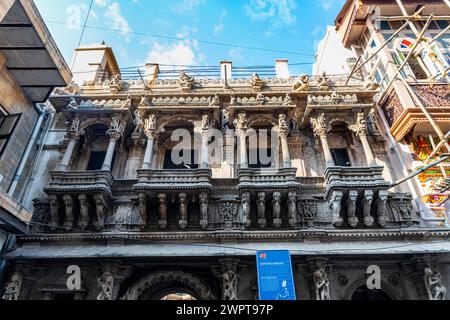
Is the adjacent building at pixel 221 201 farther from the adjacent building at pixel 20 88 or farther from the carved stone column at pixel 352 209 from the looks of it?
the adjacent building at pixel 20 88

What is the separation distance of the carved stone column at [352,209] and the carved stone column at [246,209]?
3.75 metres

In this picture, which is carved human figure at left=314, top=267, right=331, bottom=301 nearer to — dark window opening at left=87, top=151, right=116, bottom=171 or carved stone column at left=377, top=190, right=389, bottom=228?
→ carved stone column at left=377, top=190, right=389, bottom=228

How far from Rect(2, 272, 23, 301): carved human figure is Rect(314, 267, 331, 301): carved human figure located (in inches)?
391

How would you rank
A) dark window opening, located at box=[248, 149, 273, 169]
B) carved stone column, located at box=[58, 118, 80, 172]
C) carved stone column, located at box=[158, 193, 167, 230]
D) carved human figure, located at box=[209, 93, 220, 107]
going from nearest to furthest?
carved stone column, located at box=[158, 193, 167, 230] < carved stone column, located at box=[58, 118, 80, 172] < dark window opening, located at box=[248, 149, 273, 169] < carved human figure, located at box=[209, 93, 220, 107]

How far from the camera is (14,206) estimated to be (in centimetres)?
912

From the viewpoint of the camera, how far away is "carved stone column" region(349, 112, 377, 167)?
11298 mm

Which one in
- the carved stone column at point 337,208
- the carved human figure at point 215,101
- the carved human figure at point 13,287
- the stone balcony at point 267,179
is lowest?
the carved human figure at point 13,287

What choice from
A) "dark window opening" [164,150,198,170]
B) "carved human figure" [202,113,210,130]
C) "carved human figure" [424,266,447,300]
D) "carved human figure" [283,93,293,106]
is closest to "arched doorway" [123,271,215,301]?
"dark window opening" [164,150,198,170]

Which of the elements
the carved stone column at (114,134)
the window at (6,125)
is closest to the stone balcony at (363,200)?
the carved stone column at (114,134)

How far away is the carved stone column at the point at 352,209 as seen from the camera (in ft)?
32.7

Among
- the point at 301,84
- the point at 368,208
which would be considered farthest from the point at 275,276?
the point at 301,84

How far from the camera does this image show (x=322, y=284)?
867cm

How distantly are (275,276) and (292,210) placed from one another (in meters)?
2.68

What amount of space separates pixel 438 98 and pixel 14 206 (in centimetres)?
1793
